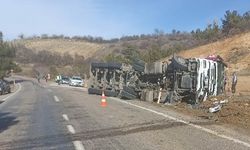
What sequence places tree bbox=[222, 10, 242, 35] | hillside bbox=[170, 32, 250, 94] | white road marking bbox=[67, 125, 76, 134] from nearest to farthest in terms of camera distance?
white road marking bbox=[67, 125, 76, 134] → hillside bbox=[170, 32, 250, 94] → tree bbox=[222, 10, 242, 35]

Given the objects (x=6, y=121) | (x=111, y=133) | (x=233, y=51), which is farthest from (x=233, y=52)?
(x=111, y=133)

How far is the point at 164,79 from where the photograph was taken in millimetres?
30609

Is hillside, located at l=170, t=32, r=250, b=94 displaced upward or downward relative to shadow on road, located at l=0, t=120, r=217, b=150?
upward

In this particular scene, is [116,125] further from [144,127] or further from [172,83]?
[172,83]

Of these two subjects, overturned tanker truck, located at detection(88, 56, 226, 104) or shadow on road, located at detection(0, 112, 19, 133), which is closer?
shadow on road, located at detection(0, 112, 19, 133)

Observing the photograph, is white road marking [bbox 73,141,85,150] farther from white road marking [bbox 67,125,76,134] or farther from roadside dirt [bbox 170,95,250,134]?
roadside dirt [bbox 170,95,250,134]

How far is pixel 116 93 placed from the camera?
34750mm

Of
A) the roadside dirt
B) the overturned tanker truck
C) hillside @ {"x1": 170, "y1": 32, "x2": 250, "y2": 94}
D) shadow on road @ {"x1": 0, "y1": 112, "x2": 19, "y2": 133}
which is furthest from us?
hillside @ {"x1": 170, "y1": 32, "x2": 250, "y2": 94}

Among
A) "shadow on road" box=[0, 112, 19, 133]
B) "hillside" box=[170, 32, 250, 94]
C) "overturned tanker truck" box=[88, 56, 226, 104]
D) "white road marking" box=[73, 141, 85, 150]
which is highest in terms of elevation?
"hillside" box=[170, 32, 250, 94]

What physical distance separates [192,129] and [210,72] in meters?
15.2

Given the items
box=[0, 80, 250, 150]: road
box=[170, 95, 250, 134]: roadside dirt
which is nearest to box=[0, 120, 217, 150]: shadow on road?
box=[0, 80, 250, 150]: road

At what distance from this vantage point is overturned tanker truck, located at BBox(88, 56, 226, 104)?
29.0 meters

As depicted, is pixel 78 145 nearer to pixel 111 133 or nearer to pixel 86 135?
pixel 86 135

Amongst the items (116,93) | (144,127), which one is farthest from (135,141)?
(116,93)
